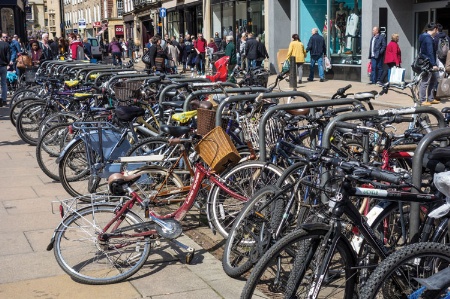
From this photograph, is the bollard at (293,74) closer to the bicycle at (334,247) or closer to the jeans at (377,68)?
the jeans at (377,68)

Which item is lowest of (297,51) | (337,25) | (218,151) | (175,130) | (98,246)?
(98,246)

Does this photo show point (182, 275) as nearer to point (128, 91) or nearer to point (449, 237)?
point (449, 237)

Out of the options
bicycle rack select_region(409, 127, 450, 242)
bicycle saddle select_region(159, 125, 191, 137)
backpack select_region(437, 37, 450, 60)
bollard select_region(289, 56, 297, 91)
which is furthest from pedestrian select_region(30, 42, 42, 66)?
bicycle rack select_region(409, 127, 450, 242)

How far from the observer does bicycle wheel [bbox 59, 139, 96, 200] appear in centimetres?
698

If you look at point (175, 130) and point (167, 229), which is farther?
point (175, 130)

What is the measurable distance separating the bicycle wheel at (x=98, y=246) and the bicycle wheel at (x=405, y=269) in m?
2.04

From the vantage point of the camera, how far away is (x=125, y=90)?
8672mm

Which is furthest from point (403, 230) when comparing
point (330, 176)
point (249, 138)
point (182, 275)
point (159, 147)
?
point (159, 147)

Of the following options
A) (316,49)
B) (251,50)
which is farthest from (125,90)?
(251,50)

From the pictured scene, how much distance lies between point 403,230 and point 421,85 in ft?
35.9

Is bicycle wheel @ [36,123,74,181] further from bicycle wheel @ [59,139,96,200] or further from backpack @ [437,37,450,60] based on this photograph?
backpack @ [437,37,450,60]

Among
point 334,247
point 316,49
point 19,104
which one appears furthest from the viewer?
point 316,49

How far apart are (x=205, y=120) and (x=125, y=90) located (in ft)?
8.76

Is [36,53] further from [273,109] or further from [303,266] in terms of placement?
[303,266]
